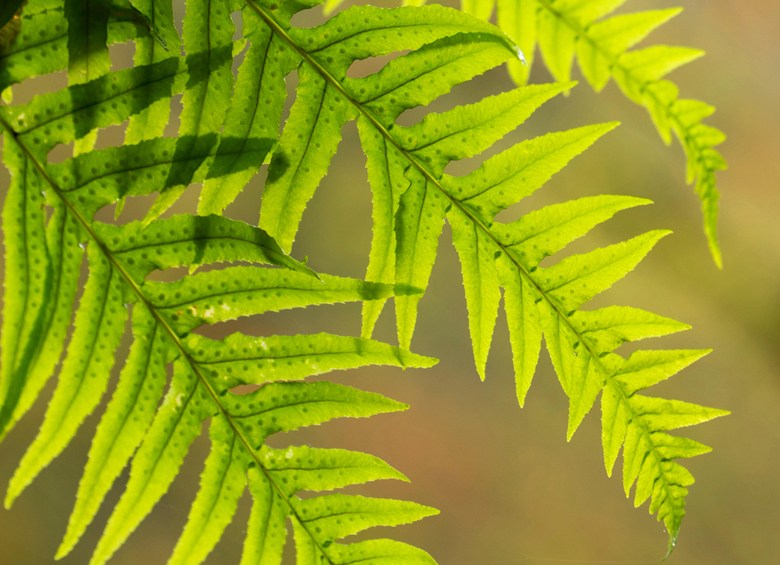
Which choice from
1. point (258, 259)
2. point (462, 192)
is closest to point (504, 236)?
point (462, 192)

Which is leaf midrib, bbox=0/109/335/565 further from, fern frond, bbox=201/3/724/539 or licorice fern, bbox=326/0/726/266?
licorice fern, bbox=326/0/726/266

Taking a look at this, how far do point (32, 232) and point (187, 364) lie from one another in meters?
0.20

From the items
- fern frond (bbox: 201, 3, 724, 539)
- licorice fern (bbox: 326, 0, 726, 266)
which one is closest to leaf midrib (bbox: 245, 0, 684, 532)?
fern frond (bbox: 201, 3, 724, 539)

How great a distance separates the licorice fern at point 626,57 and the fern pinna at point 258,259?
165 millimetres

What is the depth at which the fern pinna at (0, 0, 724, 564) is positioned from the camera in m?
0.70

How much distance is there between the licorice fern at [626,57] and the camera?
90cm

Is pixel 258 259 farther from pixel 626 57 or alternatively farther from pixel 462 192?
pixel 626 57

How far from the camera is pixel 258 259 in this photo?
2.33 ft

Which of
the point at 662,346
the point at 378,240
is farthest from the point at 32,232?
the point at 662,346

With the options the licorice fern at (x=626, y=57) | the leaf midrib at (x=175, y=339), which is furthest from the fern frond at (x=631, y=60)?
the leaf midrib at (x=175, y=339)

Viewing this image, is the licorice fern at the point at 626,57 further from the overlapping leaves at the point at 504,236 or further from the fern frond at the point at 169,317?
the fern frond at the point at 169,317

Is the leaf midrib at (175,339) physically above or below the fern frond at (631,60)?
below

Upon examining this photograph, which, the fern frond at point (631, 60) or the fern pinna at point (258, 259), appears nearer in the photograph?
the fern pinna at point (258, 259)

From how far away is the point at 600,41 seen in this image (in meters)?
0.97
